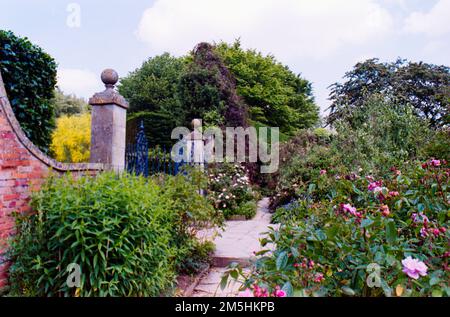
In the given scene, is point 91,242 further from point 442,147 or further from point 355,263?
point 442,147

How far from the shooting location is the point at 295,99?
59.8 feet

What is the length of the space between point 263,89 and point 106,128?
42.3ft

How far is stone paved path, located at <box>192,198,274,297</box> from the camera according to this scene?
9.79 ft

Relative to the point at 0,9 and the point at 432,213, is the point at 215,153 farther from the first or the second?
the point at 432,213

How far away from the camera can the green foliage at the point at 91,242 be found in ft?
7.02

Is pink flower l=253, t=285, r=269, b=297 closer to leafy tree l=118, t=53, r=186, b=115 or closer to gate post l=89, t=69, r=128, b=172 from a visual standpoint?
gate post l=89, t=69, r=128, b=172

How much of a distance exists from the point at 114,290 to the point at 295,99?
56.8 ft

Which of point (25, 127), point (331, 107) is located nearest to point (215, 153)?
point (25, 127)

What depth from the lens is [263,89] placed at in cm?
1581

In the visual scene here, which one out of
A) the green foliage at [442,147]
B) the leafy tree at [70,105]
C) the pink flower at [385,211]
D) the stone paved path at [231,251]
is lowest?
the stone paved path at [231,251]

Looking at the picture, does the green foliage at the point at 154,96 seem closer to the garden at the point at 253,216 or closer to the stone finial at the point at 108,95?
the garden at the point at 253,216

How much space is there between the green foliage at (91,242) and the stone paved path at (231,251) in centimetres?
62

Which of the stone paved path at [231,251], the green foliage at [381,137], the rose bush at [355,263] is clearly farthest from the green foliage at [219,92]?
the rose bush at [355,263]

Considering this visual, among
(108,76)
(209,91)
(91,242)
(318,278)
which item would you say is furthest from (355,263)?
(209,91)
